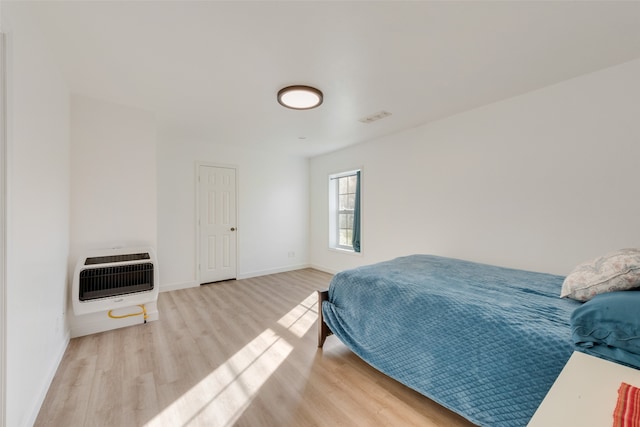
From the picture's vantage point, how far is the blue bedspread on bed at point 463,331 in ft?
4.20

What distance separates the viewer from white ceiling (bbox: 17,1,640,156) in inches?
62.5

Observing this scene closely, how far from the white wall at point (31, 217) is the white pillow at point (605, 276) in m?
3.07

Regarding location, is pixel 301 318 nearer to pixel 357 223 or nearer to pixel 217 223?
pixel 357 223

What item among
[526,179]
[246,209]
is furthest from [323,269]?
[526,179]

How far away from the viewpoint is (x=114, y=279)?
260cm

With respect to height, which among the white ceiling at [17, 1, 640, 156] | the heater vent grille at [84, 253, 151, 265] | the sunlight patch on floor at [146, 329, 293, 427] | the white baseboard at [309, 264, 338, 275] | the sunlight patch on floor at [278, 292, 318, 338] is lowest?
the sunlight patch on floor at [146, 329, 293, 427]

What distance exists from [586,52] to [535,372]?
2.34m

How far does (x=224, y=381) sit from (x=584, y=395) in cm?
201

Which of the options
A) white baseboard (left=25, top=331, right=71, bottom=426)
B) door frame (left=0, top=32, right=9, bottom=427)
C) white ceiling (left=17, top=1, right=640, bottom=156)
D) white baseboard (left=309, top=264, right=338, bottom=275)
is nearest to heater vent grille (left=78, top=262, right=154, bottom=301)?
white baseboard (left=25, top=331, right=71, bottom=426)

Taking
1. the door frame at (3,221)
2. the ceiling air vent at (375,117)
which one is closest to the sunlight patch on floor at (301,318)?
the door frame at (3,221)

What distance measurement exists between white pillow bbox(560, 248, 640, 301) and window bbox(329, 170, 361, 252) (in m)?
3.28

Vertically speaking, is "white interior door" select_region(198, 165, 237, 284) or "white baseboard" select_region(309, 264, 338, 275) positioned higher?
"white interior door" select_region(198, 165, 237, 284)

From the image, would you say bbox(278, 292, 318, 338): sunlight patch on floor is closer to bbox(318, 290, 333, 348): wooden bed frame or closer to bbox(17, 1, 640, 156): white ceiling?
bbox(318, 290, 333, 348): wooden bed frame

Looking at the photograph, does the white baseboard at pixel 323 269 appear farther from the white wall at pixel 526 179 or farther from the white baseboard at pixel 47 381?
the white baseboard at pixel 47 381
